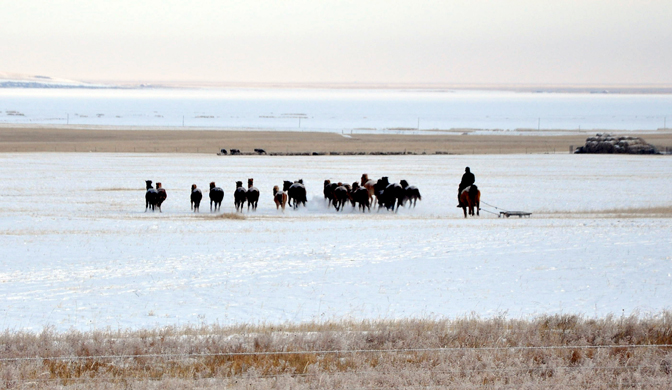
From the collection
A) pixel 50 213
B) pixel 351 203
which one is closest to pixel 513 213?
pixel 351 203

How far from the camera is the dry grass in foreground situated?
26.3ft

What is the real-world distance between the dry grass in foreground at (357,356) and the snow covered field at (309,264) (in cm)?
132

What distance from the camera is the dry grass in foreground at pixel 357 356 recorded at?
8008mm

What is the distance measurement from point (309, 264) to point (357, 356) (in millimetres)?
6394

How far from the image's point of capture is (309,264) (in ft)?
49.7

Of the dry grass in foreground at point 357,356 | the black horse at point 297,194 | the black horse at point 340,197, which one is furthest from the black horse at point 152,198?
the dry grass in foreground at point 357,356

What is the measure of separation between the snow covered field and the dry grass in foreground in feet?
4.34

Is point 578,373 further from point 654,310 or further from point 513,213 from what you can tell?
point 513,213

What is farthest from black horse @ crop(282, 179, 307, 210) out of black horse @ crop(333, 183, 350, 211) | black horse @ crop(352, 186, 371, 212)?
black horse @ crop(352, 186, 371, 212)

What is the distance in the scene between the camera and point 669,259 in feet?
50.2

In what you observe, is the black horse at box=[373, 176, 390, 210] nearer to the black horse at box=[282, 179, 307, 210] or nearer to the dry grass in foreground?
the black horse at box=[282, 179, 307, 210]

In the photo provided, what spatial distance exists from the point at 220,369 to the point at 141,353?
1.11 m

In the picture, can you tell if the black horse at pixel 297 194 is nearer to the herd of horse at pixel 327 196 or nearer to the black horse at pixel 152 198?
the herd of horse at pixel 327 196

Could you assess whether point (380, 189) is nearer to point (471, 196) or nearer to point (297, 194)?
point (297, 194)
